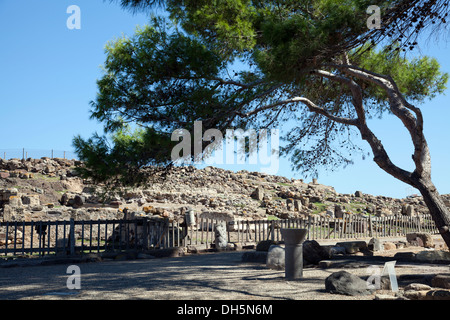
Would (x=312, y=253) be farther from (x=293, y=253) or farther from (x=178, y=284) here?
(x=178, y=284)

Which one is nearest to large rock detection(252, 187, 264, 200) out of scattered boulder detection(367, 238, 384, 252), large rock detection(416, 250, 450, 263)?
scattered boulder detection(367, 238, 384, 252)

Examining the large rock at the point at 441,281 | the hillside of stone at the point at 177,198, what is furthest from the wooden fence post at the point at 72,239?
the large rock at the point at 441,281

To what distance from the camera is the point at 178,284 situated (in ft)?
25.1

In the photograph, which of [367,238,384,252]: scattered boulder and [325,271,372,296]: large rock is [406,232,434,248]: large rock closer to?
[367,238,384,252]: scattered boulder

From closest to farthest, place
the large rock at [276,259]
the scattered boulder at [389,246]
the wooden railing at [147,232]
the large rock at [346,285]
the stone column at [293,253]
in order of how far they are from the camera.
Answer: the large rock at [346,285]
the stone column at [293,253]
the large rock at [276,259]
the wooden railing at [147,232]
the scattered boulder at [389,246]

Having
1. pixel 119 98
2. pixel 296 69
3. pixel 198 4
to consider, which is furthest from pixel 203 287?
pixel 198 4

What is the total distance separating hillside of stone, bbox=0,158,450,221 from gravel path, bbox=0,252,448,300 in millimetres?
11389

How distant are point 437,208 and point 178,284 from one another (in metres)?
5.75

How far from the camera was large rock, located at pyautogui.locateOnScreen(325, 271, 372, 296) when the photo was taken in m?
6.41

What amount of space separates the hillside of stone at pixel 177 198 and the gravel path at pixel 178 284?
1139cm

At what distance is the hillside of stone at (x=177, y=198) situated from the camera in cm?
2331

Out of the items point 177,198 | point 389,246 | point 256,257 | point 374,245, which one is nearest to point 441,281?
point 256,257

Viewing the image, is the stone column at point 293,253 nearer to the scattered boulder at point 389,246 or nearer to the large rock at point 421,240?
the scattered boulder at point 389,246
